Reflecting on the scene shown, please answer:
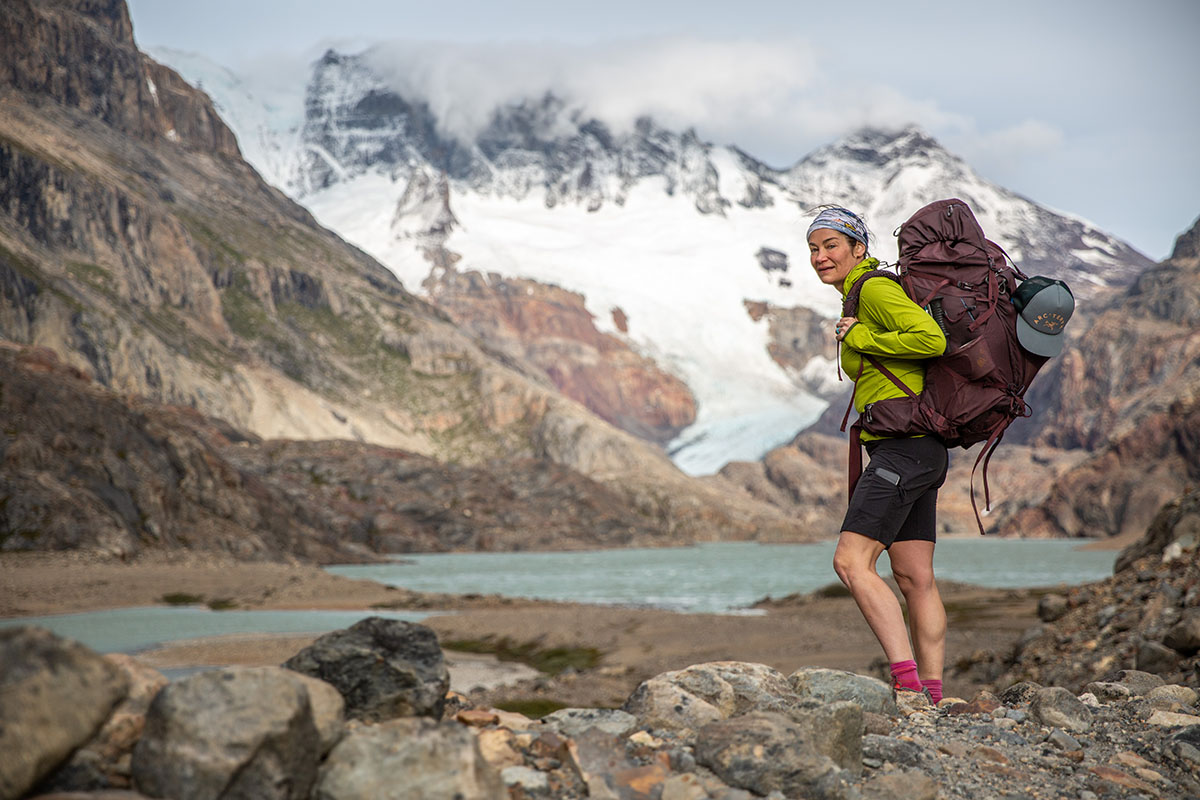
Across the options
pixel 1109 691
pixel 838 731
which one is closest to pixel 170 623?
pixel 1109 691

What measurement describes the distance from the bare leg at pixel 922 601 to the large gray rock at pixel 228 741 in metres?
3.81

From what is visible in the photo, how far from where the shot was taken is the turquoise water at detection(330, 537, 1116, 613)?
6275 cm

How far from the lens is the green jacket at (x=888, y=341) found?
16.7 feet

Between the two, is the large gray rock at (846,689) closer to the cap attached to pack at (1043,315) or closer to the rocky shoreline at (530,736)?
the rocky shoreline at (530,736)

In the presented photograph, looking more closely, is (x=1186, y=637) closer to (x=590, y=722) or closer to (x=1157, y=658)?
(x=1157, y=658)

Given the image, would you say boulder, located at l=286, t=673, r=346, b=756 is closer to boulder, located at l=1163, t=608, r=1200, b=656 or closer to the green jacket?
the green jacket

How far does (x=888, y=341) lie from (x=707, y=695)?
208 centimetres

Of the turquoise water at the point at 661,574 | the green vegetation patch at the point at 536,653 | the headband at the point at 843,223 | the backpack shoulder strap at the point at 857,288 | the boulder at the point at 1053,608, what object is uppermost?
the headband at the point at 843,223

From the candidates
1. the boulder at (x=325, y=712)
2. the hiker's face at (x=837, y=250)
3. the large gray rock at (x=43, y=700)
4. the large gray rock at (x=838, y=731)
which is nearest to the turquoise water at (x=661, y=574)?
the hiker's face at (x=837, y=250)

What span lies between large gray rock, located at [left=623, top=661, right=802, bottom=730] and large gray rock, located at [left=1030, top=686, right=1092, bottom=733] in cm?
142

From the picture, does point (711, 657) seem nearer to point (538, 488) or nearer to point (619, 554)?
point (619, 554)

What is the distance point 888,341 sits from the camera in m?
5.14

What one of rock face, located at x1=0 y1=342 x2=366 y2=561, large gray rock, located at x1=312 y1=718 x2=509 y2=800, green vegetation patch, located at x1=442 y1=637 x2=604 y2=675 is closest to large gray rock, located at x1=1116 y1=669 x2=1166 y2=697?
large gray rock, located at x1=312 y1=718 x2=509 y2=800

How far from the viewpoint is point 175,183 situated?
578 ft
